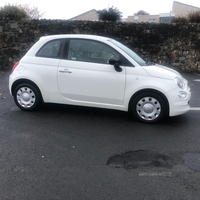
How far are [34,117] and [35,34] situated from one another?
8.38 m

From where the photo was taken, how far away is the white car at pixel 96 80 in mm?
5320

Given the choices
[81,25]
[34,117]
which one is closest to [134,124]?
[34,117]

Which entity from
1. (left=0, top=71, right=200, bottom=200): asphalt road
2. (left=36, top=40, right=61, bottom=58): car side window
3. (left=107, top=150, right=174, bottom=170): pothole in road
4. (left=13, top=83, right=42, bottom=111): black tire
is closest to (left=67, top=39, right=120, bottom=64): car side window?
(left=36, top=40, right=61, bottom=58): car side window

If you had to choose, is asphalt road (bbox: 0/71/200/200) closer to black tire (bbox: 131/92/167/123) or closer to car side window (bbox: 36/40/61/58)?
black tire (bbox: 131/92/167/123)

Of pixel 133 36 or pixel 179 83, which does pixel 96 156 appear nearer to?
pixel 179 83

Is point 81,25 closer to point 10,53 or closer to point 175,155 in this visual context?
point 10,53

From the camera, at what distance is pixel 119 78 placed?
5375 millimetres

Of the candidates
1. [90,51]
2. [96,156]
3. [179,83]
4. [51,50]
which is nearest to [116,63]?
[90,51]

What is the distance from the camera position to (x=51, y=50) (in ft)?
19.1

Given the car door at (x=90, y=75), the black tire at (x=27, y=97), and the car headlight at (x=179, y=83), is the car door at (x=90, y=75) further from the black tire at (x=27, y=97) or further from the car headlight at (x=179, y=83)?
the car headlight at (x=179, y=83)

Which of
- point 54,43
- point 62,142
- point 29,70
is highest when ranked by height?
point 54,43

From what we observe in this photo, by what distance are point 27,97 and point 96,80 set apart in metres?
1.60

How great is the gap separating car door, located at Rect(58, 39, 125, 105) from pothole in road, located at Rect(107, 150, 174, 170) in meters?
1.57

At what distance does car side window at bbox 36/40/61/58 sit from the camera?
5785mm
